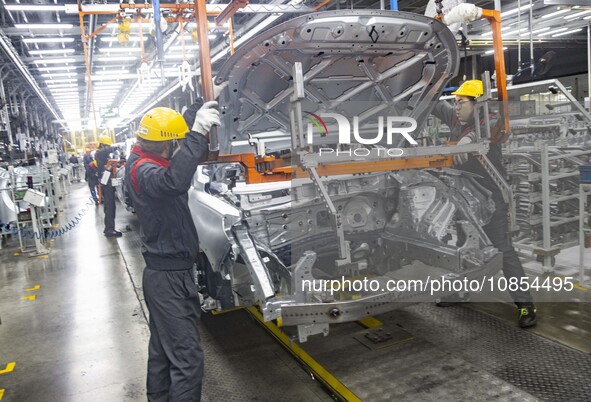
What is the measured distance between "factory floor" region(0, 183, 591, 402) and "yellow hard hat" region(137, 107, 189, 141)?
5.53 feet

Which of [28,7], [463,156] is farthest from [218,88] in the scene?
[28,7]

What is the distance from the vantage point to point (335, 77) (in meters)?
3.50

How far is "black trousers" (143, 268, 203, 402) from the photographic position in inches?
98.5

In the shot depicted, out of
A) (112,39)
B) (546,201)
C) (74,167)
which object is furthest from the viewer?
(74,167)

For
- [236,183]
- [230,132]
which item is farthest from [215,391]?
[230,132]

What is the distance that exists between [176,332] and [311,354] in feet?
4.08

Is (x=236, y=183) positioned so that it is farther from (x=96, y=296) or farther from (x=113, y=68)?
(x=113, y=68)

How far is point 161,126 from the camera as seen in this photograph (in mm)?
2635

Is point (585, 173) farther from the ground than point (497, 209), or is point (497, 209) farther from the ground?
point (585, 173)

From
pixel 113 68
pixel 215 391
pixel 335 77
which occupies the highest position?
pixel 113 68

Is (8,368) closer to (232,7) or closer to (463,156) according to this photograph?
(232,7)

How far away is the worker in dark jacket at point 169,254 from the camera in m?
2.47

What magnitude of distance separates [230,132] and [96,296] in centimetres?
294

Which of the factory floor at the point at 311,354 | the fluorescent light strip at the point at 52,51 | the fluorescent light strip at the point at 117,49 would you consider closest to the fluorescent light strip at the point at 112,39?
the fluorescent light strip at the point at 117,49
